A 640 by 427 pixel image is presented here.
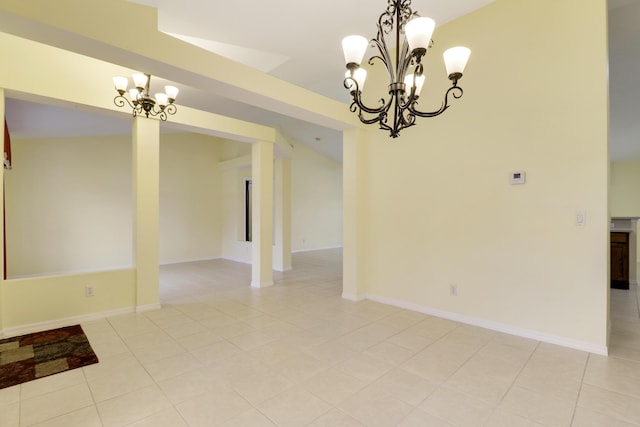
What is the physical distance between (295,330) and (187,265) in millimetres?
5027

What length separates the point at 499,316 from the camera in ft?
10.2

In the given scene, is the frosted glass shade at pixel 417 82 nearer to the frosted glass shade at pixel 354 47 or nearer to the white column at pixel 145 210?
the frosted glass shade at pixel 354 47

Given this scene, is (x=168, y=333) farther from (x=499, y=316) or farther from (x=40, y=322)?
(x=499, y=316)

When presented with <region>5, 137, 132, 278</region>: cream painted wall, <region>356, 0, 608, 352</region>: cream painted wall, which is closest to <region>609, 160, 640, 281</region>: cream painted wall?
<region>356, 0, 608, 352</region>: cream painted wall

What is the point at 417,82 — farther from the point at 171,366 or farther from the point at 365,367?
the point at 171,366

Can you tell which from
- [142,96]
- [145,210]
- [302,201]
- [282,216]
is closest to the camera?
[142,96]

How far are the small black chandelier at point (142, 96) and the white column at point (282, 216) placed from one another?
325 cm

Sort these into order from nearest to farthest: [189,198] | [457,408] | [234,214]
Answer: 1. [457,408]
2. [189,198]
3. [234,214]

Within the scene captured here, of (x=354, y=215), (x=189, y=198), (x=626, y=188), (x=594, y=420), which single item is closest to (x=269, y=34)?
(x=354, y=215)

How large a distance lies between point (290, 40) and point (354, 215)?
7.59 ft

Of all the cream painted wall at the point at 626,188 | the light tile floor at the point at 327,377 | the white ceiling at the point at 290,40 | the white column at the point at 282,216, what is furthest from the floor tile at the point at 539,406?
the cream painted wall at the point at 626,188

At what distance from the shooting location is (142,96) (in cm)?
325

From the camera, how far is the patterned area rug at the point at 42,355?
2281 mm

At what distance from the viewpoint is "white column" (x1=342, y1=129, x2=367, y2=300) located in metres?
4.19
